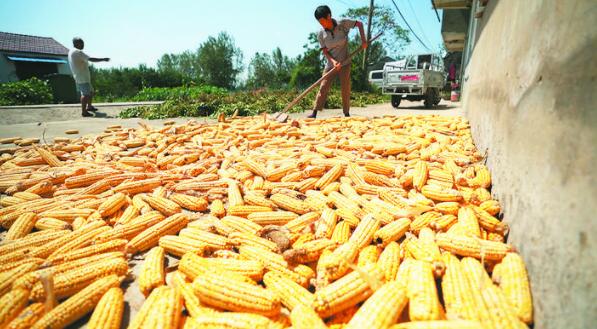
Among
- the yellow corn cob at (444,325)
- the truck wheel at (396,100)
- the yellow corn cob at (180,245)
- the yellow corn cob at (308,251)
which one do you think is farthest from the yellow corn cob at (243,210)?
the truck wheel at (396,100)

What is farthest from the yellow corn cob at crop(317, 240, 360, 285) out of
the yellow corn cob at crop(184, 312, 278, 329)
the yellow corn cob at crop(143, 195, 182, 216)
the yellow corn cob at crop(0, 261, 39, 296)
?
the yellow corn cob at crop(0, 261, 39, 296)

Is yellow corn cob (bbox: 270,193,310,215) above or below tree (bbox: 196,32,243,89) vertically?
below

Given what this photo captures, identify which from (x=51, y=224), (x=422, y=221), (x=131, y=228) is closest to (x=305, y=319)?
(x=422, y=221)

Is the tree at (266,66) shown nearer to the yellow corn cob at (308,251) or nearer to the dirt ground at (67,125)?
the dirt ground at (67,125)

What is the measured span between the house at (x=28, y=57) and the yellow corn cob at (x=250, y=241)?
1283 inches

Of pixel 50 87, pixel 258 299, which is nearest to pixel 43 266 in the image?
pixel 258 299

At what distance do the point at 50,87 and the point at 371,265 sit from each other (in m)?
24.7

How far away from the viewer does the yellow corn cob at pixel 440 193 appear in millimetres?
2637

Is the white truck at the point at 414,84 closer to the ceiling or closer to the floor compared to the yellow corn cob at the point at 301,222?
closer to the ceiling

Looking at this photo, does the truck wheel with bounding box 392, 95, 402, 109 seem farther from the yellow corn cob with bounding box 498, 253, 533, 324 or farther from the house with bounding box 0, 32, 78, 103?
the house with bounding box 0, 32, 78, 103

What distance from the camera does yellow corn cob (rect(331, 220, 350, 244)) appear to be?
2174 mm

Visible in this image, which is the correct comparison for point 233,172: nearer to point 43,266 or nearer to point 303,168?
point 303,168

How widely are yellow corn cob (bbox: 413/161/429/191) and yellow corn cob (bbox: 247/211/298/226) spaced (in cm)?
137

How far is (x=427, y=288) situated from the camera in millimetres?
1513
